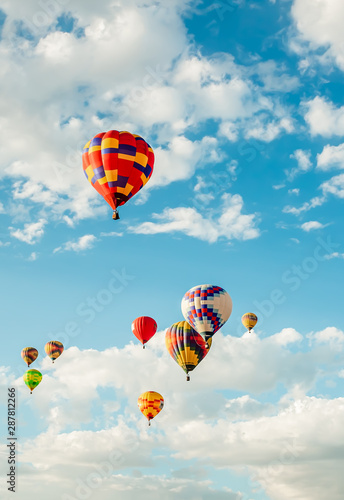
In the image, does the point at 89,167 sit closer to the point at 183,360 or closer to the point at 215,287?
the point at 215,287

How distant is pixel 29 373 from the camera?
77750 mm

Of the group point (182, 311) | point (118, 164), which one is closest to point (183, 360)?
point (182, 311)

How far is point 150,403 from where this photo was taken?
67625mm

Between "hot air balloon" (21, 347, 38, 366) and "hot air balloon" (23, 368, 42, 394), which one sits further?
"hot air balloon" (23, 368, 42, 394)

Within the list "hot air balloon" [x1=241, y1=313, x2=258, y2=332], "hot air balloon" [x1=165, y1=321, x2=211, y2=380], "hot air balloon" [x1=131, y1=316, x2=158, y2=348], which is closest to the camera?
"hot air balloon" [x1=165, y1=321, x2=211, y2=380]

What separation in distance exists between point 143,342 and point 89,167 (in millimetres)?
24063

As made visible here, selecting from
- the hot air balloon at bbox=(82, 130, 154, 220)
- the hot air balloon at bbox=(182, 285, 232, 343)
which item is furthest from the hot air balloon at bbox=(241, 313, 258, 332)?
the hot air balloon at bbox=(82, 130, 154, 220)

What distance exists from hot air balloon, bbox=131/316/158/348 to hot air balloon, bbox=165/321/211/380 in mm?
5185

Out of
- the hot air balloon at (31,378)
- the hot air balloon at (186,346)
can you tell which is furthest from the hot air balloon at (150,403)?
the hot air balloon at (31,378)

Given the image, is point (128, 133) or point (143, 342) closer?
point (128, 133)

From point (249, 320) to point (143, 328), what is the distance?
68.3ft

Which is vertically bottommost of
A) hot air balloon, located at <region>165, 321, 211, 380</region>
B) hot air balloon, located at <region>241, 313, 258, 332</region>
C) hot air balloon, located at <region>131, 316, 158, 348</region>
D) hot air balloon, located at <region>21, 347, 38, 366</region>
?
hot air balloon, located at <region>165, 321, 211, 380</region>

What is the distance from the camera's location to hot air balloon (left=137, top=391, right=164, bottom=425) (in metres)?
67.4

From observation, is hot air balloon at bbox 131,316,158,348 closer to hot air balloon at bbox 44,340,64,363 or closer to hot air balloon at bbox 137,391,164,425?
hot air balloon at bbox 137,391,164,425
